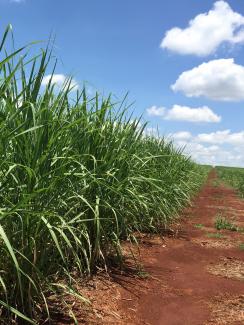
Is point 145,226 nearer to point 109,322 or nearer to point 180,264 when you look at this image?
point 180,264

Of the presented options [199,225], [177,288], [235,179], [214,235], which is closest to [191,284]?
[177,288]

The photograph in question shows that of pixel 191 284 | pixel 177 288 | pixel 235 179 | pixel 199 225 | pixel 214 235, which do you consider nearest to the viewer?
pixel 177 288

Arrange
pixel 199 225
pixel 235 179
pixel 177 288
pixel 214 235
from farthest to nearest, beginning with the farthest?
pixel 235 179
pixel 199 225
pixel 214 235
pixel 177 288

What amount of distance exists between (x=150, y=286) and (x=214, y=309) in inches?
27.2

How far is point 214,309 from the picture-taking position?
395 cm

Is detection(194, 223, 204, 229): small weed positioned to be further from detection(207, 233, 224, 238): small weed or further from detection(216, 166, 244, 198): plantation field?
detection(216, 166, 244, 198): plantation field

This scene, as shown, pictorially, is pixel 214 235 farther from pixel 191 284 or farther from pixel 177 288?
pixel 177 288

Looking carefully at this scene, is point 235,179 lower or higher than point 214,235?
higher

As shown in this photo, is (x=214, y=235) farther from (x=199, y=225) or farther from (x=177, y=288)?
(x=177, y=288)

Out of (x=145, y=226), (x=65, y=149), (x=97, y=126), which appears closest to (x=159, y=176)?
(x=145, y=226)

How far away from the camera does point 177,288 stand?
4.51 metres

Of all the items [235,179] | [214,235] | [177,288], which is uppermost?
[235,179]

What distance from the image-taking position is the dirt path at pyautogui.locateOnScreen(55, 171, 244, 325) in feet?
12.0

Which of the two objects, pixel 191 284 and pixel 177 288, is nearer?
pixel 177 288
